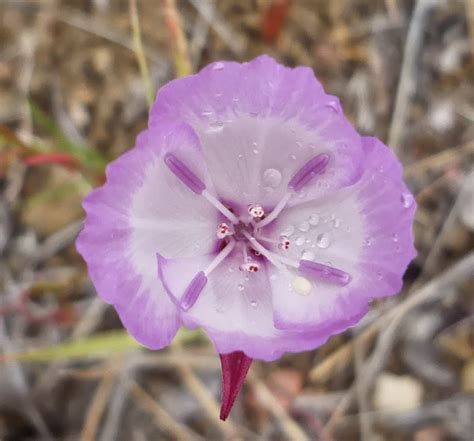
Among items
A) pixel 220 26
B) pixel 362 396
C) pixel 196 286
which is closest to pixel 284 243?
pixel 196 286

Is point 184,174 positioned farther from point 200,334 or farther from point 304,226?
point 200,334

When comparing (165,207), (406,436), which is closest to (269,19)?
(165,207)

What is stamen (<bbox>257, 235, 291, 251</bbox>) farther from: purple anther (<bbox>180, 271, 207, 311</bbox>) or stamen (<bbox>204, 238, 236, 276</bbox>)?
purple anther (<bbox>180, 271, 207, 311</bbox>)

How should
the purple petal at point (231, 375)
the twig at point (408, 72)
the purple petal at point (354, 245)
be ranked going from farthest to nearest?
the twig at point (408, 72) → the purple petal at point (354, 245) → the purple petal at point (231, 375)

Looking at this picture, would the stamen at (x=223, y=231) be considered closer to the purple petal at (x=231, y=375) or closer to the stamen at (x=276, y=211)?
the stamen at (x=276, y=211)

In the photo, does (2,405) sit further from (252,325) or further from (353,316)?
(353,316)

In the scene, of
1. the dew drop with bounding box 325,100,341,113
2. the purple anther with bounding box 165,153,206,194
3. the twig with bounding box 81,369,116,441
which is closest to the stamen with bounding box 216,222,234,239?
the purple anther with bounding box 165,153,206,194

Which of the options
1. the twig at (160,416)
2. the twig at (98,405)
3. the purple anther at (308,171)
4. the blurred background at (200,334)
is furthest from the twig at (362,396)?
the purple anther at (308,171)
